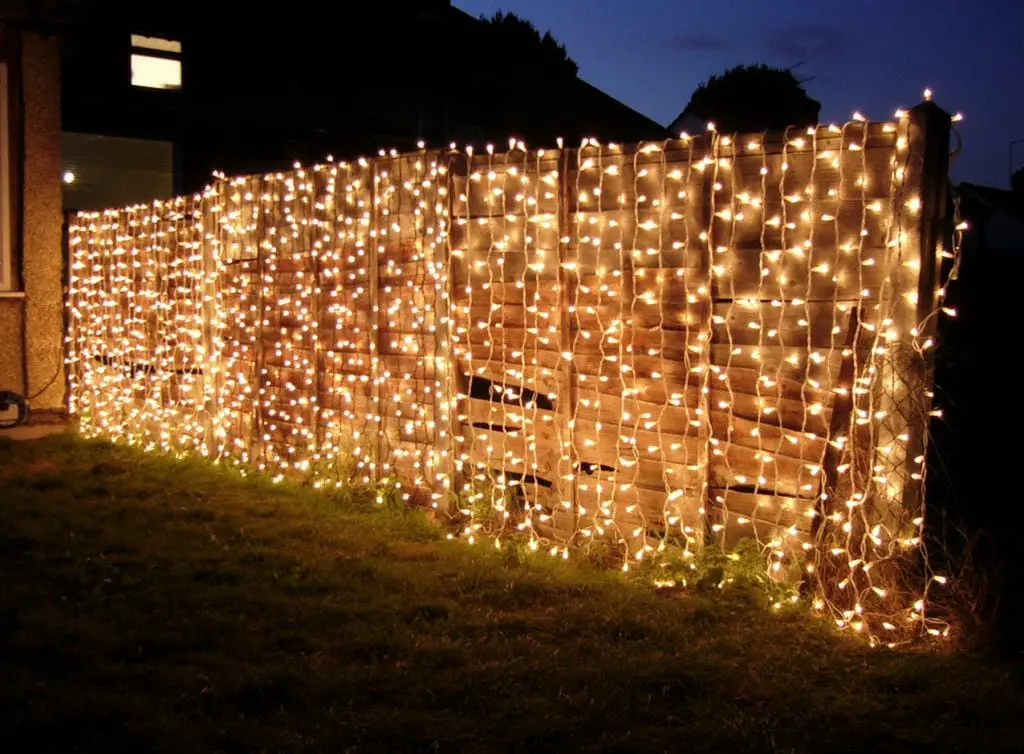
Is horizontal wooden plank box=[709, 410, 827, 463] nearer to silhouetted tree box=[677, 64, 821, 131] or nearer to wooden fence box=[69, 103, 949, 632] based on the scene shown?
wooden fence box=[69, 103, 949, 632]

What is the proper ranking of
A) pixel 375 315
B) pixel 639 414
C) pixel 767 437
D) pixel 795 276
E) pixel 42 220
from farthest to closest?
1. pixel 42 220
2. pixel 375 315
3. pixel 639 414
4. pixel 767 437
5. pixel 795 276

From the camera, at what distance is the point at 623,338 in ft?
16.6

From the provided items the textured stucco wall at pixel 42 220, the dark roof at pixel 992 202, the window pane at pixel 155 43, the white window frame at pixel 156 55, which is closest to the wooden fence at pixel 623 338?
the textured stucco wall at pixel 42 220

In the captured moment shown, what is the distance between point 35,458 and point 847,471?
6.79 m

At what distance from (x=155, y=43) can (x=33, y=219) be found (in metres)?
10.4

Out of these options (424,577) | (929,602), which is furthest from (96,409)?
(929,602)

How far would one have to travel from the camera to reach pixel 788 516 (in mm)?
4520

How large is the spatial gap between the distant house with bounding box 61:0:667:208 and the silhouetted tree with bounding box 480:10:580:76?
222 millimetres

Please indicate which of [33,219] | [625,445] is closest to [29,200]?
[33,219]

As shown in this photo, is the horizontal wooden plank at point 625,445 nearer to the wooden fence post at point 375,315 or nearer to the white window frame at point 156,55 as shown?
the wooden fence post at point 375,315

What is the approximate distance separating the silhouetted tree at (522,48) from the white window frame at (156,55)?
761cm

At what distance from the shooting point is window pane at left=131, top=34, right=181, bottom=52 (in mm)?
17891

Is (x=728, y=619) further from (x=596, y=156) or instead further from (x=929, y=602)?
(x=596, y=156)

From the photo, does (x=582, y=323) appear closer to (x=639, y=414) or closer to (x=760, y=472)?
(x=639, y=414)
